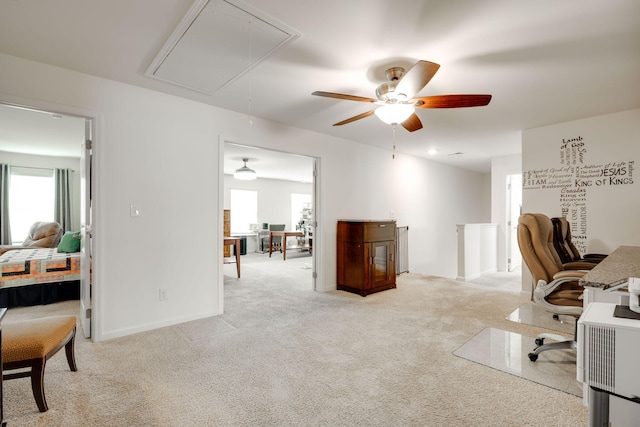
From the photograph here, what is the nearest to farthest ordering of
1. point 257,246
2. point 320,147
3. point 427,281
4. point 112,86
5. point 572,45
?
point 572,45 < point 112,86 < point 320,147 < point 427,281 < point 257,246

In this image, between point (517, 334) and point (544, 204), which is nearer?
point (517, 334)

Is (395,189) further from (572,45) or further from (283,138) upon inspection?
(572,45)

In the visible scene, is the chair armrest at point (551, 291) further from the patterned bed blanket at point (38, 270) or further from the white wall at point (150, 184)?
the patterned bed blanket at point (38, 270)

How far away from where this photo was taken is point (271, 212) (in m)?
9.73

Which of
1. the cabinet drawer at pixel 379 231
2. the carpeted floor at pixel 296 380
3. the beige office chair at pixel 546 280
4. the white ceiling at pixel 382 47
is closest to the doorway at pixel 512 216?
the white ceiling at pixel 382 47

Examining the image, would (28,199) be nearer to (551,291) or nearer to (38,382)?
(38,382)

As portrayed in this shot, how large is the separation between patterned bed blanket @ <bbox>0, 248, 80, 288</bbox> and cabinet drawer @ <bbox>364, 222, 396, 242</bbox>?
3.72m

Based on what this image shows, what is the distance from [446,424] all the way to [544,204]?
3626 mm

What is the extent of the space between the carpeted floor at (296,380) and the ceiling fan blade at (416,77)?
6.34 feet

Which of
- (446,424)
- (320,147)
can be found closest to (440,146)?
(320,147)

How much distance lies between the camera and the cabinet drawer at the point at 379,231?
13.5 ft

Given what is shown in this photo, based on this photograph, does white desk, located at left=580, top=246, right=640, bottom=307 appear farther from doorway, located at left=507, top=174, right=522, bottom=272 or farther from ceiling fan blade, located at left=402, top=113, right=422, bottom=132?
doorway, located at left=507, top=174, right=522, bottom=272

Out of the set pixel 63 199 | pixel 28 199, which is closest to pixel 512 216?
pixel 63 199

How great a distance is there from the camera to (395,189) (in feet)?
18.1
